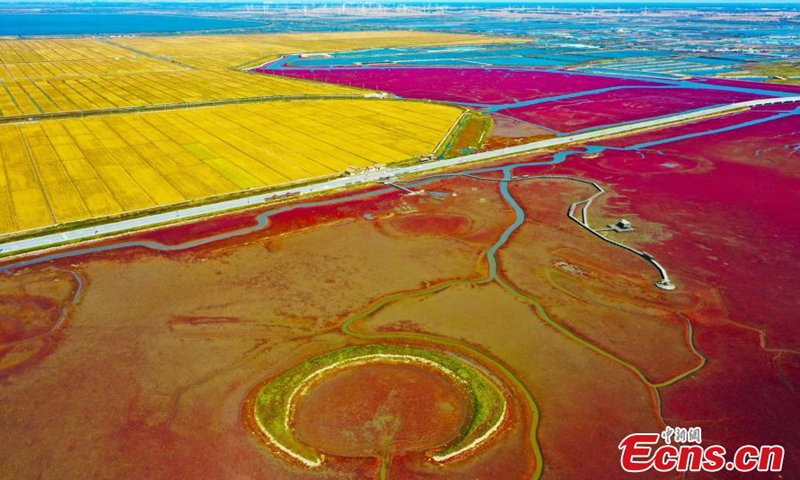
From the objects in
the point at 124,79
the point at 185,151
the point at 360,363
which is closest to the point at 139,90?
the point at 124,79

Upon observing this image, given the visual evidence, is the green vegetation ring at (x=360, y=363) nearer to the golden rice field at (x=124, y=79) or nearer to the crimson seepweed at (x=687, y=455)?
the crimson seepweed at (x=687, y=455)

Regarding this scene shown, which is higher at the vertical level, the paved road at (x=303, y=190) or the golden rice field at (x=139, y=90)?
the golden rice field at (x=139, y=90)

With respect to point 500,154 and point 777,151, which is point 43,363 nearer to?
point 500,154

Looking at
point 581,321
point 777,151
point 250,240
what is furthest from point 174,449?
point 777,151

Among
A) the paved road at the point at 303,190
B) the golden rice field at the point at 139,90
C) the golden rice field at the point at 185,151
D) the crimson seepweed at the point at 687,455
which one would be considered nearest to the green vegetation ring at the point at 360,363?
the crimson seepweed at the point at 687,455

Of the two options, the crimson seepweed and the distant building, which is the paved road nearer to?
the distant building

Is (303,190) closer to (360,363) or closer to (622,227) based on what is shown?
(360,363)
